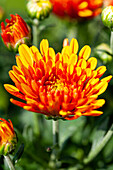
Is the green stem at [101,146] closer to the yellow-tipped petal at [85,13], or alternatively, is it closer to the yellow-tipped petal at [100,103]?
the yellow-tipped petal at [100,103]

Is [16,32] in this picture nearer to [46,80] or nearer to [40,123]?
[46,80]

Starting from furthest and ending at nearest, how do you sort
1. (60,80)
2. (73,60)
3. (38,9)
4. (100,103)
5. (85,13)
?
(85,13), (38,9), (60,80), (73,60), (100,103)

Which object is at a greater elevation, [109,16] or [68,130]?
[109,16]

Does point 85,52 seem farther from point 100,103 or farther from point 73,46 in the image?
point 100,103

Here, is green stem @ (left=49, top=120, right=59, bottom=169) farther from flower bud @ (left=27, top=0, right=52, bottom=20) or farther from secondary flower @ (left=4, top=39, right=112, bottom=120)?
flower bud @ (left=27, top=0, right=52, bottom=20)

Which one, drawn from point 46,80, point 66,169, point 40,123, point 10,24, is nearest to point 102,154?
point 66,169

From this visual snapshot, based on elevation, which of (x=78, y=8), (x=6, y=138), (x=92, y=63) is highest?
(x=78, y=8)

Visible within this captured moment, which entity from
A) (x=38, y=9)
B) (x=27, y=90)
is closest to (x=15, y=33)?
(x=38, y=9)
